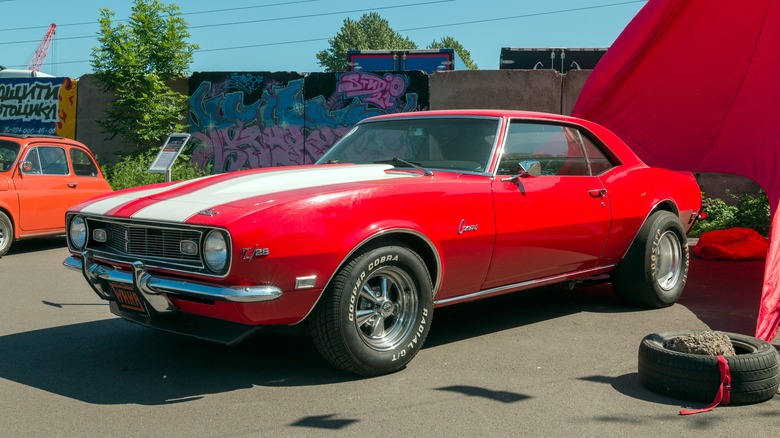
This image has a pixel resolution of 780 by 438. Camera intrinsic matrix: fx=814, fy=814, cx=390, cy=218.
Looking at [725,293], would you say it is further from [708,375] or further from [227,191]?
[227,191]

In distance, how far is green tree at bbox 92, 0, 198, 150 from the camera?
16.3 meters

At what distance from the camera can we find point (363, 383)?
4469 millimetres

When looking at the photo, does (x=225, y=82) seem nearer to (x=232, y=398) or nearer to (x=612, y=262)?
(x=612, y=262)

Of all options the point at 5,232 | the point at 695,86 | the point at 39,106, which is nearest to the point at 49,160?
the point at 5,232

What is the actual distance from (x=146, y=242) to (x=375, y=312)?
133cm

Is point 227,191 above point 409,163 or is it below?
below

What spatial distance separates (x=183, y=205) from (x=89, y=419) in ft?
4.02

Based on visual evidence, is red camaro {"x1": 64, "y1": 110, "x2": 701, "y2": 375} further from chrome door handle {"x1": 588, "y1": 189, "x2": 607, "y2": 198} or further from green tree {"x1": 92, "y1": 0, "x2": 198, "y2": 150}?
green tree {"x1": 92, "y1": 0, "x2": 198, "y2": 150}

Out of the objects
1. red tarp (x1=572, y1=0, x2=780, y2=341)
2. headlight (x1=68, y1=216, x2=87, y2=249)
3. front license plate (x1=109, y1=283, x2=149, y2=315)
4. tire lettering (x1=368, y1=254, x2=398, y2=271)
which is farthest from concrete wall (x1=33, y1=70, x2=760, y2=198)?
front license plate (x1=109, y1=283, x2=149, y2=315)

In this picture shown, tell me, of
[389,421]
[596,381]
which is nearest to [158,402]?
[389,421]

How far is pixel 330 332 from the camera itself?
14.1ft

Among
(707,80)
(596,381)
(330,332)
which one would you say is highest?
(707,80)

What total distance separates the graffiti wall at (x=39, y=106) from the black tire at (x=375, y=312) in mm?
14492

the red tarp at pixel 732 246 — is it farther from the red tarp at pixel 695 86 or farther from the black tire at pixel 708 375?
the black tire at pixel 708 375
